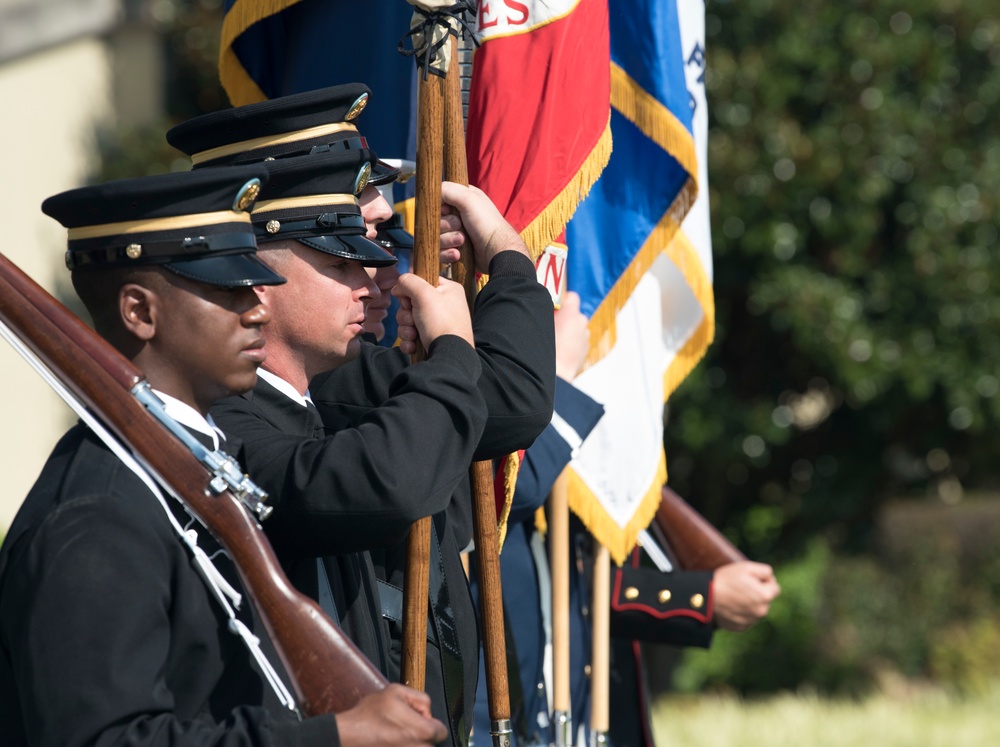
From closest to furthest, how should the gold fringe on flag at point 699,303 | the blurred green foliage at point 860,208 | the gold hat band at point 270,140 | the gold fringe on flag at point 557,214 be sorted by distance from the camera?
1. the gold hat band at point 270,140
2. the gold fringe on flag at point 557,214
3. the gold fringe on flag at point 699,303
4. the blurred green foliage at point 860,208

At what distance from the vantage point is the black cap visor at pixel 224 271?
2047mm

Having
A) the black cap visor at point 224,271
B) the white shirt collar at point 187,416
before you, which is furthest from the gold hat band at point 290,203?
the white shirt collar at point 187,416

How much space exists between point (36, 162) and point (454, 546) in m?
6.40

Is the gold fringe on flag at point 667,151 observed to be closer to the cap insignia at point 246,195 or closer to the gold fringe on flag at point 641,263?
the gold fringe on flag at point 641,263

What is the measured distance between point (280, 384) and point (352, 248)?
261 millimetres

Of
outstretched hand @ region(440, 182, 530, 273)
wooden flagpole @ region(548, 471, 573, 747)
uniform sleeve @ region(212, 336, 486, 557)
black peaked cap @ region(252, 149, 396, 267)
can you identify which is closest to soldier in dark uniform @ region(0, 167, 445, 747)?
uniform sleeve @ region(212, 336, 486, 557)

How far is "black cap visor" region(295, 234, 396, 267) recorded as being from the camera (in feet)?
8.09

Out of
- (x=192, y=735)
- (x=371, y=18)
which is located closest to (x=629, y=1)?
(x=371, y=18)

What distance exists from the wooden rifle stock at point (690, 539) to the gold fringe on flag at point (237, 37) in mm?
1689

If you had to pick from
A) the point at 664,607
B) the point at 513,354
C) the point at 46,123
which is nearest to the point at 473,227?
the point at 513,354

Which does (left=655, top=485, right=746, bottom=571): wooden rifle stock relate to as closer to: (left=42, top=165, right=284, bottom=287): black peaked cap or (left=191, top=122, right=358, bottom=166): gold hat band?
(left=191, top=122, right=358, bottom=166): gold hat band

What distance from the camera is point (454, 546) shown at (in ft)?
9.05

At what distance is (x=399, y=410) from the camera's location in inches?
85.9

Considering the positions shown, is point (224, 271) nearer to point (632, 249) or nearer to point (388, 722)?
point (388, 722)
